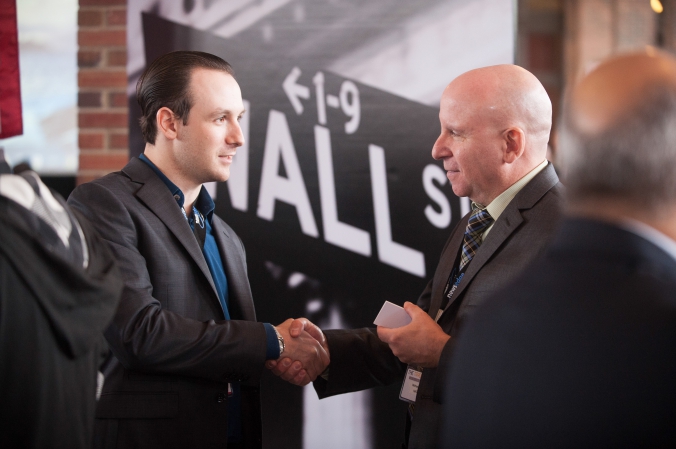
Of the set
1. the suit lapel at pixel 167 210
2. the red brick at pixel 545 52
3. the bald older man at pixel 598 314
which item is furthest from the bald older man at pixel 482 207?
the red brick at pixel 545 52

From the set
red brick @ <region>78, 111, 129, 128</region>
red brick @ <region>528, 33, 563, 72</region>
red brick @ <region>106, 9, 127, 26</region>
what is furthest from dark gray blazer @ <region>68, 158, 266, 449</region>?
red brick @ <region>528, 33, 563, 72</region>

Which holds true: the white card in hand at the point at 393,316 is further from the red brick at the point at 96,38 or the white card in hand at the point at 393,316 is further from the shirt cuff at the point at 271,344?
the red brick at the point at 96,38

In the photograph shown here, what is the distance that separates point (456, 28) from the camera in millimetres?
3102

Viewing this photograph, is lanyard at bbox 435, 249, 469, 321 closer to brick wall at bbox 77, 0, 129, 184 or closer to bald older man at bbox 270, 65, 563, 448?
bald older man at bbox 270, 65, 563, 448

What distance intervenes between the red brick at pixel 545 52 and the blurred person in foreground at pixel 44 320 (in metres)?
7.86

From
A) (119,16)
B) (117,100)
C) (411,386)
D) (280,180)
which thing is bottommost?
(411,386)

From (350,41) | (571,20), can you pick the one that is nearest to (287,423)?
(350,41)

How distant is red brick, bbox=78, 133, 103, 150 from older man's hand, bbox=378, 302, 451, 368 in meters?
1.94

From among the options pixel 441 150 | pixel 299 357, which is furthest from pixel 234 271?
pixel 441 150

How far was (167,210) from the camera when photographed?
2133 millimetres

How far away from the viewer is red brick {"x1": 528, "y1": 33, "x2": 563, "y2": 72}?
806cm

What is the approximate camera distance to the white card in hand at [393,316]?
2168mm

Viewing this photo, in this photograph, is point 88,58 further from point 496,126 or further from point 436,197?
→ point 496,126

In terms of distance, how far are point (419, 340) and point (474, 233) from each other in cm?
47
